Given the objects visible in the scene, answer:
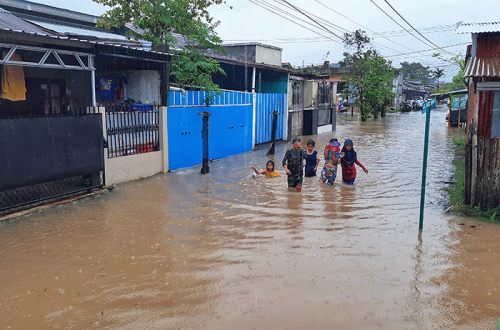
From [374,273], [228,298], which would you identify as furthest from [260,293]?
[374,273]

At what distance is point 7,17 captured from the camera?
11422mm

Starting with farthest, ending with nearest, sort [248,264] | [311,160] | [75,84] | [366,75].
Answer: [366,75]
[75,84]
[311,160]
[248,264]

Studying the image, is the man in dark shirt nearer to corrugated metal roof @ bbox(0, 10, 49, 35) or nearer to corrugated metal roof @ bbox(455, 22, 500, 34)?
corrugated metal roof @ bbox(455, 22, 500, 34)

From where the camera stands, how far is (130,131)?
1096 centimetres

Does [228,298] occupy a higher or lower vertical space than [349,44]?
lower

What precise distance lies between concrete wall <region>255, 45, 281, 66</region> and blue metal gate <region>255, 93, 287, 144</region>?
2.79 metres

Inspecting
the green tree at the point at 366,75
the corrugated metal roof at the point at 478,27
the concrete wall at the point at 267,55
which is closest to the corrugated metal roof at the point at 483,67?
the corrugated metal roof at the point at 478,27

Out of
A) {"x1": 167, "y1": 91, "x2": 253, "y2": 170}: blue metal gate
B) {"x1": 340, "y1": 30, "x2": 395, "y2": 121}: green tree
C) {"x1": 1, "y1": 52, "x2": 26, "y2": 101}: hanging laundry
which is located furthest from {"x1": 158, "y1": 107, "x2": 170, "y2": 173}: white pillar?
{"x1": 340, "y1": 30, "x2": 395, "y2": 121}: green tree

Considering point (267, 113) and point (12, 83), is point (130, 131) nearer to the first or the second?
point (12, 83)

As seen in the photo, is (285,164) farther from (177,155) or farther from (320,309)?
(320,309)

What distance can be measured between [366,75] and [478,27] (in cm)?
3192

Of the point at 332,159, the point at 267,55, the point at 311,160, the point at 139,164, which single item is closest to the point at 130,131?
the point at 139,164

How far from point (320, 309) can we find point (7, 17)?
11240mm

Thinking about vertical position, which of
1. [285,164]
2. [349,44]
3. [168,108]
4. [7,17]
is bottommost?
[285,164]
